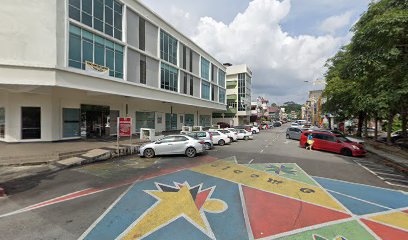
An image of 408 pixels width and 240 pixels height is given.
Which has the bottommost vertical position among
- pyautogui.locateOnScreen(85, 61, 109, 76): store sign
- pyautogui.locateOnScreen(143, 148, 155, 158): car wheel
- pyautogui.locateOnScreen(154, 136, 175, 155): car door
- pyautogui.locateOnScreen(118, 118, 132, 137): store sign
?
pyautogui.locateOnScreen(143, 148, 155, 158): car wheel

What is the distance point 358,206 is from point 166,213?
18.4 feet

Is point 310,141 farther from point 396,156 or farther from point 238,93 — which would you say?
point 238,93

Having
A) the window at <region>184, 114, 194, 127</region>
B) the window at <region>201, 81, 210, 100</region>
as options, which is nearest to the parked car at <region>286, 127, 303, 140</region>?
the window at <region>201, 81, 210, 100</region>

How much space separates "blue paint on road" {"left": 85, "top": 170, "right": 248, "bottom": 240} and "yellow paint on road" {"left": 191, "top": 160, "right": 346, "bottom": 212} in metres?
1.13

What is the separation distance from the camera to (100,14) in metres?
20.2

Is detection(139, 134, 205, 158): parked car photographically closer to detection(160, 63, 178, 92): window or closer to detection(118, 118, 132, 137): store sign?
detection(118, 118, 132, 137): store sign

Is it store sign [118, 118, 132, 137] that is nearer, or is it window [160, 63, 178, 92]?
store sign [118, 118, 132, 137]

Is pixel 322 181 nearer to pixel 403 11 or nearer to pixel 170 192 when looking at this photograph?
pixel 170 192

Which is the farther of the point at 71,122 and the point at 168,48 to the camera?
the point at 168,48

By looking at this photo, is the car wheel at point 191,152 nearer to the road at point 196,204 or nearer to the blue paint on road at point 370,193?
the road at point 196,204

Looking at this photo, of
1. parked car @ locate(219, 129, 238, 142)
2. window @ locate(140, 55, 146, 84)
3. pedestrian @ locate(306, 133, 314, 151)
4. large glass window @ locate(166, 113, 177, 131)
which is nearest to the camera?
pedestrian @ locate(306, 133, 314, 151)

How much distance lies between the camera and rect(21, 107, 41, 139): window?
59.1 ft

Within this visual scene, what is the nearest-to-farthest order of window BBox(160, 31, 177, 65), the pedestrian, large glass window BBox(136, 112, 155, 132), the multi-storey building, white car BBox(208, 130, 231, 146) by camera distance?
the pedestrian, white car BBox(208, 130, 231, 146), large glass window BBox(136, 112, 155, 132), window BBox(160, 31, 177, 65), the multi-storey building

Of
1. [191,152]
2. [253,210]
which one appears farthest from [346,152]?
[253,210]
